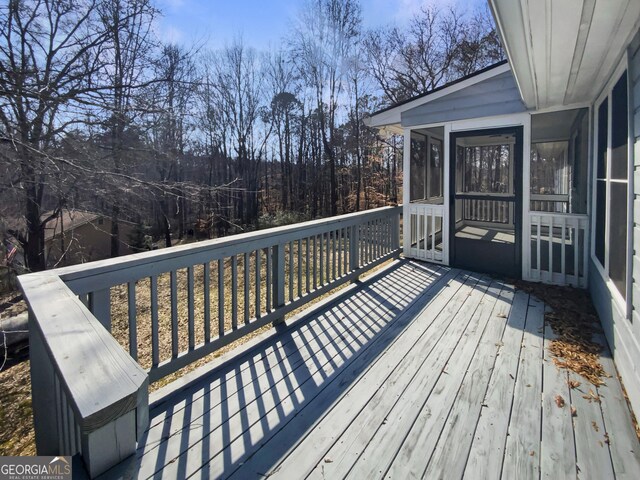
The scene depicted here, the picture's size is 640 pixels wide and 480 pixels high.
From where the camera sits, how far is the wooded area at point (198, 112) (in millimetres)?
4176

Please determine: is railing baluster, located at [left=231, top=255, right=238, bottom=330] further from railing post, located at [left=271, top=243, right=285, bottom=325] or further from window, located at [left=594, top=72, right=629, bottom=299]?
window, located at [left=594, top=72, right=629, bottom=299]

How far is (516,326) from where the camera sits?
10.5ft

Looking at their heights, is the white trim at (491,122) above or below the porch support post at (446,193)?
above

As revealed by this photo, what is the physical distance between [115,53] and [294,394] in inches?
224

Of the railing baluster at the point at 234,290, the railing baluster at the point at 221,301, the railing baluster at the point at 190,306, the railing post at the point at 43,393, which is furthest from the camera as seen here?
the railing baluster at the point at 234,290

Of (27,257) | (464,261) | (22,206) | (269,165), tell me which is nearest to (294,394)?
(464,261)

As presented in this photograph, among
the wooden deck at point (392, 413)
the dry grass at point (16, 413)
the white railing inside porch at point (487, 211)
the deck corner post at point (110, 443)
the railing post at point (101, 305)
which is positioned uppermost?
the white railing inside porch at point (487, 211)

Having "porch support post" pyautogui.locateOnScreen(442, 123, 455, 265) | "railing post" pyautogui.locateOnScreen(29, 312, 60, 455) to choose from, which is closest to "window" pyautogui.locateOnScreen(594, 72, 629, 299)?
"porch support post" pyautogui.locateOnScreen(442, 123, 455, 265)

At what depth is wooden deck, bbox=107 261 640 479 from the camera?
1637 mm

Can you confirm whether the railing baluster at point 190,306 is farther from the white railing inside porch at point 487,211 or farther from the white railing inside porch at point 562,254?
the white railing inside porch at point 487,211

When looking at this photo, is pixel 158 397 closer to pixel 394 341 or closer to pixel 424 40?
pixel 394 341

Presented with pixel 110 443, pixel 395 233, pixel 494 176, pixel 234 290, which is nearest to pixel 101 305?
pixel 234 290

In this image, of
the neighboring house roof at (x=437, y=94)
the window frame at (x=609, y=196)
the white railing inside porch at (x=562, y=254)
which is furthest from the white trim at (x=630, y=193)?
the neighboring house roof at (x=437, y=94)

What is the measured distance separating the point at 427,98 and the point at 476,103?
0.71 meters
